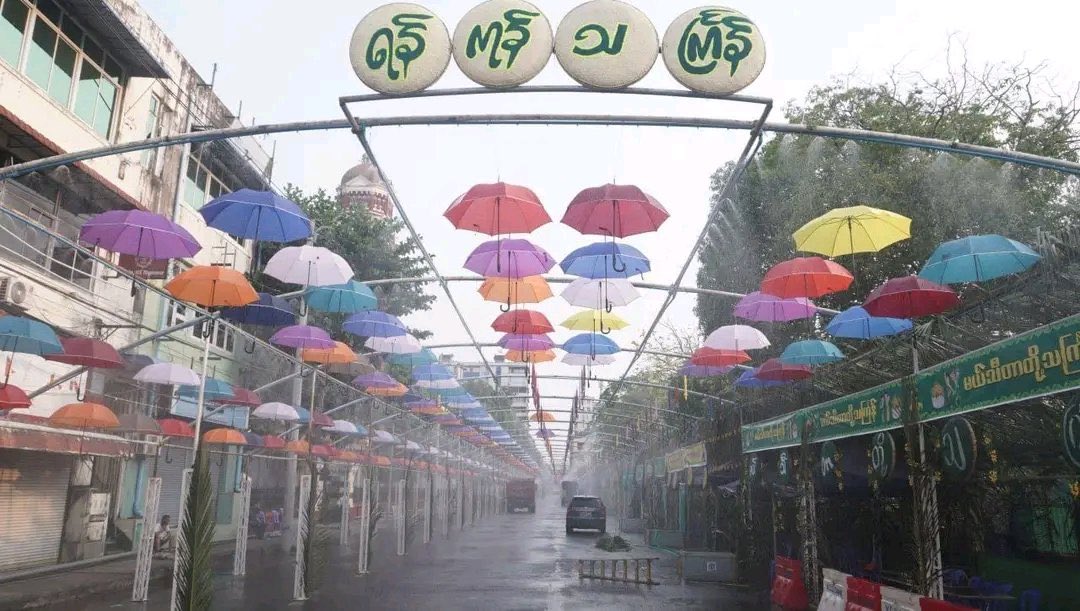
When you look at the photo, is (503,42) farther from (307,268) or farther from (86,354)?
(86,354)

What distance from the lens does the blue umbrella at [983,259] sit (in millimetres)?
10062

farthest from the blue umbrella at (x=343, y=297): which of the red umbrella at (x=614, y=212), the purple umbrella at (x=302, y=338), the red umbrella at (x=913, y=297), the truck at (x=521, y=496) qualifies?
the truck at (x=521, y=496)

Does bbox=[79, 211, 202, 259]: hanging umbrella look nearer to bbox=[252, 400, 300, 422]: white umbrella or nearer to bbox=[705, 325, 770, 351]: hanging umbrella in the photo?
bbox=[705, 325, 770, 351]: hanging umbrella

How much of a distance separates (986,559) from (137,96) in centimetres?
2201

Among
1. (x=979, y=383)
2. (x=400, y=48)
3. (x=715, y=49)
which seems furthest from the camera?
(x=979, y=383)

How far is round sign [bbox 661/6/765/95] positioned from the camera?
22.6 ft

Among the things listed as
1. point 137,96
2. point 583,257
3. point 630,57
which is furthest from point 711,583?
point 137,96

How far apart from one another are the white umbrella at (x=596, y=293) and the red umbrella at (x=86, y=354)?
8813 millimetres

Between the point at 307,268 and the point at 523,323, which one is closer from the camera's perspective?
the point at 307,268

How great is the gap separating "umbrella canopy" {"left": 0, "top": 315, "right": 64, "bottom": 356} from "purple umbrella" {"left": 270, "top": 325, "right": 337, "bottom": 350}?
4373mm

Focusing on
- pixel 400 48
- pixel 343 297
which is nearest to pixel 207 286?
pixel 343 297

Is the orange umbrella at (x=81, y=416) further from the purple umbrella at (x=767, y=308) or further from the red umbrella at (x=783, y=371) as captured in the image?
the red umbrella at (x=783, y=371)

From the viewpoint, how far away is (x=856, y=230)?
1062 cm

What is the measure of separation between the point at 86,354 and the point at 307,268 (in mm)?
4595
